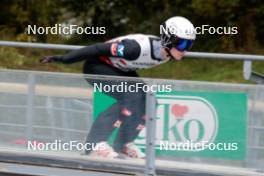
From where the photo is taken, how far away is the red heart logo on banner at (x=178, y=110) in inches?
227

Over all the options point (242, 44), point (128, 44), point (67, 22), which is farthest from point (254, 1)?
point (128, 44)

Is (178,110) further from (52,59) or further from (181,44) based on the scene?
(52,59)

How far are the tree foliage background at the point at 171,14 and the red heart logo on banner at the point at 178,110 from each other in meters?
12.6

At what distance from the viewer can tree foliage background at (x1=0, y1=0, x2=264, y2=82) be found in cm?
2016

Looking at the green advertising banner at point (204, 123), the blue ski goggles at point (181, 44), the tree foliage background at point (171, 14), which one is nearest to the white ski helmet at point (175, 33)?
the blue ski goggles at point (181, 44)

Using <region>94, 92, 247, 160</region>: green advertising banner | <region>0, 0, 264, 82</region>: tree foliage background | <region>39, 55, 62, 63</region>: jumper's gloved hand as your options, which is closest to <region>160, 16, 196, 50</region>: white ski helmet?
<region>94, 92, 247, 160</region>: green advertising banner

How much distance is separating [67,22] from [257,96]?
1816 cm

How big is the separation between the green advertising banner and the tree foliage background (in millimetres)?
12623

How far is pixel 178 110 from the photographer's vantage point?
5.79 meters

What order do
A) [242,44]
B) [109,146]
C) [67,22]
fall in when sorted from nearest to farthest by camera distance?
1. [109,146]
2. [242,44]
3. [67,22]

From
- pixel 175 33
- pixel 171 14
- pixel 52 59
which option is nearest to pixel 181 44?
pixel 175 33

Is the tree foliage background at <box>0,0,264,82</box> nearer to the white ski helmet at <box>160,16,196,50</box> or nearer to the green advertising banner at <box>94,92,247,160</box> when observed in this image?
the white ski helmet at <box>160,16,196,50</box>

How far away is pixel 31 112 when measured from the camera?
20.4 ft

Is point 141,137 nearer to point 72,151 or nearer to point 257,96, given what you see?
point 72,151
